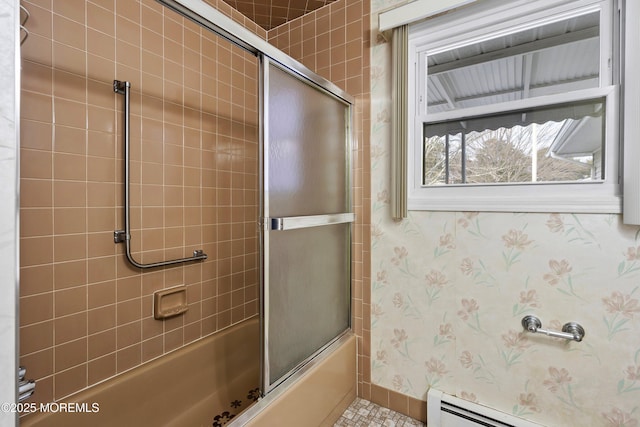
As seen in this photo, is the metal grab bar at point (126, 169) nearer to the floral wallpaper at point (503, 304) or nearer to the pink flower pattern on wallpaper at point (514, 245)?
the floral wallpaper at point (503, 304)

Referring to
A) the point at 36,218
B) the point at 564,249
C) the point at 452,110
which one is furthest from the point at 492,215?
the point at 36,218

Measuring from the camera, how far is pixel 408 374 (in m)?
1.54

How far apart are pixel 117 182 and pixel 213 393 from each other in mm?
1235

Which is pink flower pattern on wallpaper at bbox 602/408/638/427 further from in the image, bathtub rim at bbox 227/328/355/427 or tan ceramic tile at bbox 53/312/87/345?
tan ceramic tile at bbox 53/312/87/345

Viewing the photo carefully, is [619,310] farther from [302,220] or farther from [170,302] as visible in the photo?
[170,302]

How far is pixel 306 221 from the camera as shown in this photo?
4.33 feet

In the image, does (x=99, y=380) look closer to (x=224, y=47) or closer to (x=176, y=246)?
(x=176, y=246)

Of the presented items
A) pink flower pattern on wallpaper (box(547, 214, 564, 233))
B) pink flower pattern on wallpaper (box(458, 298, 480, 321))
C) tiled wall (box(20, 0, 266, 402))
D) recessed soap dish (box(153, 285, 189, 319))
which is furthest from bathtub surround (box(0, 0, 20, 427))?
pink flower pattern on wallpaper (box(547, 214, 564, 233))

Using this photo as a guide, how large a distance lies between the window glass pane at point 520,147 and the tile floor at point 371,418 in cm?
→ 120

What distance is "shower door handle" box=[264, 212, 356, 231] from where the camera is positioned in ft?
3.77

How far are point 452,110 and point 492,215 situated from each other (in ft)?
1.75

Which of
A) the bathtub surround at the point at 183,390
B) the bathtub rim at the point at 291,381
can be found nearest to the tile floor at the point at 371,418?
the bathtub rim at the point at 291,381

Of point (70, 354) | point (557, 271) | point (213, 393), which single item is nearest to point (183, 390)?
point (213, 393)

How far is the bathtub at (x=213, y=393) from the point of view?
119cm
